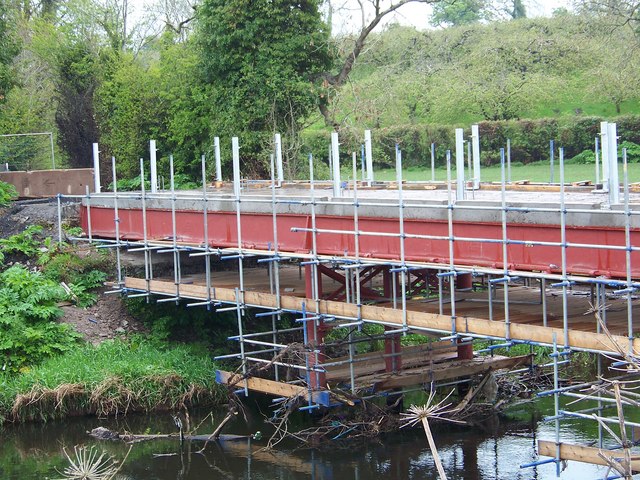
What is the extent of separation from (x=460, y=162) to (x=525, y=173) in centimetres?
2168

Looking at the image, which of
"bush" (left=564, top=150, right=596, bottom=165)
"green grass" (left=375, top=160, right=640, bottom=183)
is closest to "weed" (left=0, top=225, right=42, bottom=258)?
"green grass" (left=375, top=160, right=640, bottom=183)

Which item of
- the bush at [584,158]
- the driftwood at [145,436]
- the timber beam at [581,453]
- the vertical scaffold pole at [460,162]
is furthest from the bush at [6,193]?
the bush at [584,158]

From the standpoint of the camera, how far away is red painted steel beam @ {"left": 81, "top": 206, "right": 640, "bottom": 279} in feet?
56.0

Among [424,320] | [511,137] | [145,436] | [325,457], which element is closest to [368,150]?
[424,320]

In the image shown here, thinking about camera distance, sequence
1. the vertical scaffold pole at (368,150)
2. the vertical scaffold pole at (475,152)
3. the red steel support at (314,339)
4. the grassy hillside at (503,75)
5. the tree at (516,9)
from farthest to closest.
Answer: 1. the tree at (516,9)
2. the grassy hillside at (503,75)
3. the vertical scaffold pole at (368,150)
4. the red steel support at (314,339)
5. the vertical scaffold pole at (475,152)

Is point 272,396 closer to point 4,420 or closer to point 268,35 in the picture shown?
point 4,420

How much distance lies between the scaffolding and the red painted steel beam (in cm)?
3

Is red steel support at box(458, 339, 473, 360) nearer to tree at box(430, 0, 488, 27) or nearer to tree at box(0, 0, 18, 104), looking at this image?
tree at box(0, 0, 18, 104)

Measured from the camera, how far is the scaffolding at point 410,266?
56.2ft

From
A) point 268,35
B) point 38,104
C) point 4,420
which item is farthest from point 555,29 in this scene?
point 4,420

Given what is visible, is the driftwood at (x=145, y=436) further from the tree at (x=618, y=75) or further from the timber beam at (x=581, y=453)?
the tree at (x=618, y=75)

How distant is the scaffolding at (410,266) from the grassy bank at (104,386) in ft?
4.86

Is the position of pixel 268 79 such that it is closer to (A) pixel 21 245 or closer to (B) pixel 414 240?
(A) pixel 21 245

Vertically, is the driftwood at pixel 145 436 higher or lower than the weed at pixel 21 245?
lower
